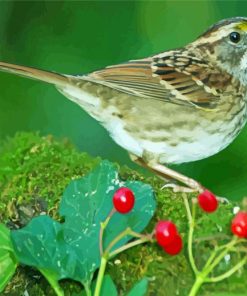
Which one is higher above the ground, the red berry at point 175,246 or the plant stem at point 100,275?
the red berry at point 175,246

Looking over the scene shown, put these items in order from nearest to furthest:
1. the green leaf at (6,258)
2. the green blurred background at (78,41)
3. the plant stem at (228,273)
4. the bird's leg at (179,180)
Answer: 1. the plant stem at (228,273)
2. the green leaf at (6,258)
3. the bird's leg at (179,180)
4. the green blurred background at (78,41)

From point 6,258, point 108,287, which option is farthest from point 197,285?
point 6,258

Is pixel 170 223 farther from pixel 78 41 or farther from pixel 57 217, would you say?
pixel 78 41

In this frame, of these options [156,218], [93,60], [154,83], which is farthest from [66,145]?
[93,60]

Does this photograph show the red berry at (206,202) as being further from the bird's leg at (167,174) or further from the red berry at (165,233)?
the bird's leg at (167,174)

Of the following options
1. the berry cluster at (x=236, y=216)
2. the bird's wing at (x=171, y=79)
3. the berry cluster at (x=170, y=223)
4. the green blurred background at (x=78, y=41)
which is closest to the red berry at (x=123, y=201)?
the berry cluster at (x=170, y=223)

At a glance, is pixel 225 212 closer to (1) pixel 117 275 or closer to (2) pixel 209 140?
(1) pixel 117 275
